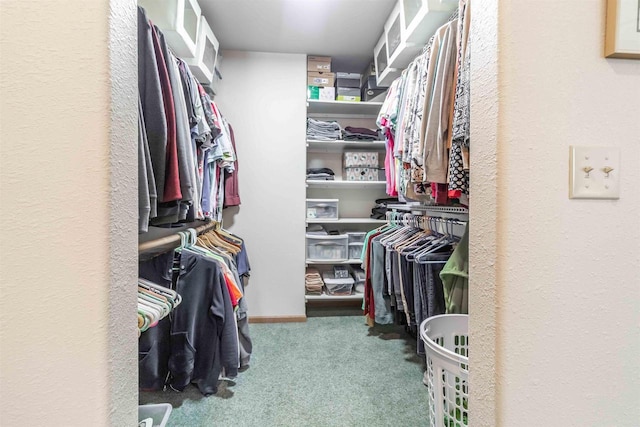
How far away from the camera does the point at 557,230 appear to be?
0.63 meters

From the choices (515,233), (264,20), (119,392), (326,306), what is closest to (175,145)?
(119,392)

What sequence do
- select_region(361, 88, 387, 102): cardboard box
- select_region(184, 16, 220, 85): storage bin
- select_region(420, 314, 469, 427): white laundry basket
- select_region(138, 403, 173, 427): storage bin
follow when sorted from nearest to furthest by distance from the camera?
select_region(420, 314, 469, 427): white laundry basket
select_region(138, 403, 173, 427): storage bin
select_region(184, 16, 220, 85): storage bin
select_region(361, 88, 387, 102): cardboard box

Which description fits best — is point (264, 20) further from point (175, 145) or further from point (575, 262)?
point (575, 262)

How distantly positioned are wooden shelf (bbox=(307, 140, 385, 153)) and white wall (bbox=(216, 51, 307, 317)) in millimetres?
200

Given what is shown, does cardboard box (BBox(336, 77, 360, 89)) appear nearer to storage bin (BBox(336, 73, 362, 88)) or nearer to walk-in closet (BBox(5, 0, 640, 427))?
storage bin (BBox(336, 73, 362, 88))

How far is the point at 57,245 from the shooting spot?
58cm

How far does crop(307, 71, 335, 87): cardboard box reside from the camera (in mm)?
2740

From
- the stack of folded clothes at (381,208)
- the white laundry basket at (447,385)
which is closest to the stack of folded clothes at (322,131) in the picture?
the stack of folded clothes at (381,208)

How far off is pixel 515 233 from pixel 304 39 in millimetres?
2430

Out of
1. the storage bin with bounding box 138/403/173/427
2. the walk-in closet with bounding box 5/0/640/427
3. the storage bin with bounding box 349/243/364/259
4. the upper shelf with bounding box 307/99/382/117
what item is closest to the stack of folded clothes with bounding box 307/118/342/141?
the upper shelf with bounding box 307/99/382/117

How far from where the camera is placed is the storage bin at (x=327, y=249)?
9.04 ft

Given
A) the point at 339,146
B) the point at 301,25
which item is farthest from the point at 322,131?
the point at 301,25

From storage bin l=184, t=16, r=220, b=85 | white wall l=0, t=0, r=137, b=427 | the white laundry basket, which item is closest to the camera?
white wall l=0, t=0, r=137, b=427

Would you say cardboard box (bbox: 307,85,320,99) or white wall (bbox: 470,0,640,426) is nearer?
white wall (bbox: 470,0,640,426)
